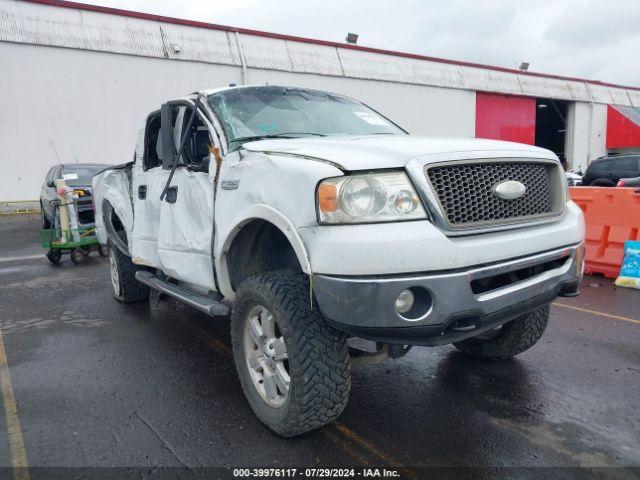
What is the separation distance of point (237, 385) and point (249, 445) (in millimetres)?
860

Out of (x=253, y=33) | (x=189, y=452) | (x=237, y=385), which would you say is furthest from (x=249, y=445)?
(x=253, y=33)

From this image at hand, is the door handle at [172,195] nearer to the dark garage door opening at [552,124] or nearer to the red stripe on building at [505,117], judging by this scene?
the red stripe on building at [505,117]

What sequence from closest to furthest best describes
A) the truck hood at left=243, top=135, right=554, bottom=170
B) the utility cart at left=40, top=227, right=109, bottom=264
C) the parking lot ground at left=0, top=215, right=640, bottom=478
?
the truck hood at left=243, top=135, right=554, bottom=170 < the parking lot ground at left=0, top=215, right=640, bottom=478 < the utility cart at left=40, top=227, right=109, bottom=264

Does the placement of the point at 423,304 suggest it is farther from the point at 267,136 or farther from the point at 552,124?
the point at 552,124

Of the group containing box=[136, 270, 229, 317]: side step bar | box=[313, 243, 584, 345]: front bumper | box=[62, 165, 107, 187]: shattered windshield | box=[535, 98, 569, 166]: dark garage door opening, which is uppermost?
box=[535, 98, 569, 166]: dark garage door opening

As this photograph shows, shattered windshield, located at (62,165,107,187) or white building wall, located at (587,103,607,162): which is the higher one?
Answer: white building wall, located at (587,103,607,162)

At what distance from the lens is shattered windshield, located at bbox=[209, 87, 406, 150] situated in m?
3.57

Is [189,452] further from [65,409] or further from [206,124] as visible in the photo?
[206,124]

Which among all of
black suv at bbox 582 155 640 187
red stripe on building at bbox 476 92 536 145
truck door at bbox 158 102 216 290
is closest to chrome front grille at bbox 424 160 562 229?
truck door at bbox 158 102 216 290

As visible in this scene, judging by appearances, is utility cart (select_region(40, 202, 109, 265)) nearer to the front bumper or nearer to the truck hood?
the truck hood

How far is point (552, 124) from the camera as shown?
37.2 meters

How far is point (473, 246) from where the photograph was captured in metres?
2.50

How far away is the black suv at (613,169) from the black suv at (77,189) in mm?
14554

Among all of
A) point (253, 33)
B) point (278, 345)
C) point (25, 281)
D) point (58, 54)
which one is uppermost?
point (253, 33)
